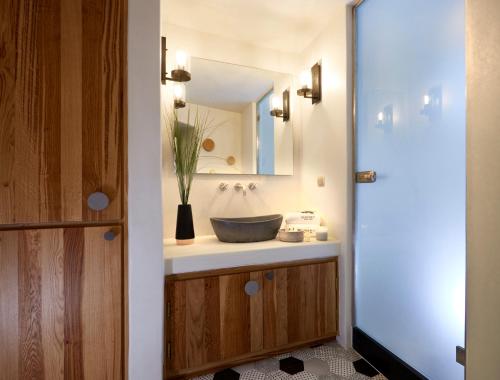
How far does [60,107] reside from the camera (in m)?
0.95

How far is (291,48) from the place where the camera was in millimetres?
2035

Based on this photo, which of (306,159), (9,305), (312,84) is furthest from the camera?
(306,159)

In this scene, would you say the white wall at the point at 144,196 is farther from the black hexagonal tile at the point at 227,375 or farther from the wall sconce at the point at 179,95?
the wall sconce at the point at 179,95

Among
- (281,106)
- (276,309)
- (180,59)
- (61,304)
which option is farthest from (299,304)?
(180,59)

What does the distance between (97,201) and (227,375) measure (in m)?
1.21

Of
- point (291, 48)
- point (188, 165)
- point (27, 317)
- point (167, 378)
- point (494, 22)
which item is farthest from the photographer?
point (291, 48)

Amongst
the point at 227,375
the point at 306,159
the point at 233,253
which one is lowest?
the point at 227,375

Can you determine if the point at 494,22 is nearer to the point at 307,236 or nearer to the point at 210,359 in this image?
the point at 307,236

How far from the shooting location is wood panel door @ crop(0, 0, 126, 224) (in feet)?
2.98

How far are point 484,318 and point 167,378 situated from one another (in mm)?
1411

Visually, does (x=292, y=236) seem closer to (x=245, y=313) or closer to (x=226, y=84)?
(x=245, y=313)

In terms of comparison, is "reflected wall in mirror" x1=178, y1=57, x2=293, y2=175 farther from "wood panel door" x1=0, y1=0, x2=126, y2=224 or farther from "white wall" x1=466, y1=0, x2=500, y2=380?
"white wall" x1=466, y1=0, x2=500, y2=380

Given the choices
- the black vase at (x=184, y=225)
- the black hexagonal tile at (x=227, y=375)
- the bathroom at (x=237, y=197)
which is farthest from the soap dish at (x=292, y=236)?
the black hexagonal tile at (x=227, y=375)

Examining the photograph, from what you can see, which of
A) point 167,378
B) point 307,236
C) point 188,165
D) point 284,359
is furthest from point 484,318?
point 188,165
